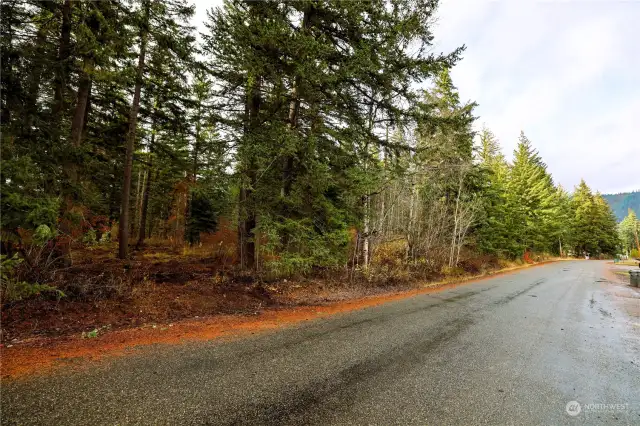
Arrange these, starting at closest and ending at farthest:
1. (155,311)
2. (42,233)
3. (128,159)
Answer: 1. (42,233)
2. (155,311)
3. (128,159)

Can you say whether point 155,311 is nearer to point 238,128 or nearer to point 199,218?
point 238,128

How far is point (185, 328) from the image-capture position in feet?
16.1

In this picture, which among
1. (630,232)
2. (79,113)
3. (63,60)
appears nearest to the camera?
(63,60)

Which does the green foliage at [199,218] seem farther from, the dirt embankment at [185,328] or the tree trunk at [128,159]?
the dirt embankment at [185,328]

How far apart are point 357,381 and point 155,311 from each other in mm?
4452

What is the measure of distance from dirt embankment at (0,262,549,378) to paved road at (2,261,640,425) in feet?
1.50

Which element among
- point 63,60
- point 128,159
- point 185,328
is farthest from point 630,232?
Result: point 63,60

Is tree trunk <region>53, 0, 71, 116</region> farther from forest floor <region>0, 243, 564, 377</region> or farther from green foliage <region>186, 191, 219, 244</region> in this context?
green foliage <region>186, 191, 219, 244</region>

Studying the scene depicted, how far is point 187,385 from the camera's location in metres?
3.00

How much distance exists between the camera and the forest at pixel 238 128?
4711 mm

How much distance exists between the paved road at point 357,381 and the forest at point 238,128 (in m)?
2.26

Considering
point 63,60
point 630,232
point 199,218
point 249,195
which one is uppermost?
point 630,232

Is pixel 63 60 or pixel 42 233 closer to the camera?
pixel 42 233

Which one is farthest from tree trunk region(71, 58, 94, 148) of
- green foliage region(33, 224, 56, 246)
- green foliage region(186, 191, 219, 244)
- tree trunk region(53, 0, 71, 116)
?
green foliage region(186, 191, 219, 244)
